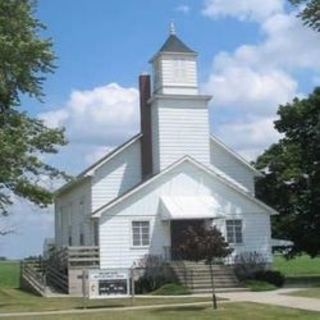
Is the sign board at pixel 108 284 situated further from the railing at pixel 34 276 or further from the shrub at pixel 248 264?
the shrub at pixel 248 264

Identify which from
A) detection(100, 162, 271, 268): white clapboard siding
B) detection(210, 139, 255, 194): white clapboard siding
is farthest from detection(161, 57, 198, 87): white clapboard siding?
detection(100, 162, 271, 268): white clapboard siding

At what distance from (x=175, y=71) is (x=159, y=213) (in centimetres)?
802

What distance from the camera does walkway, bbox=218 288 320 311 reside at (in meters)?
26.4

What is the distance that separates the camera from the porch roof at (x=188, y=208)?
132 ft

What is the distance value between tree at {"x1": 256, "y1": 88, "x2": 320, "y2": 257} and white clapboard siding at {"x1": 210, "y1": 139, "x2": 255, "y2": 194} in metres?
1.72

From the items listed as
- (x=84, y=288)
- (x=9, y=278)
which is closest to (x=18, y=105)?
(x=84, y=288)

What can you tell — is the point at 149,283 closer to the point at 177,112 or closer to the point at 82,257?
the point at 82,257

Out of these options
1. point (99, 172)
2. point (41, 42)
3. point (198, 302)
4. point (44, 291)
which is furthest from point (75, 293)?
point (41, 42)

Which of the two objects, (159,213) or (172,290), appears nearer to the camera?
(172,290)

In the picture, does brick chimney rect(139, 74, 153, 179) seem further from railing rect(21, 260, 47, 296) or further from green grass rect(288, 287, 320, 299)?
green grass rect(288, 287, 320, 299)

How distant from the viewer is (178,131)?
4341cm

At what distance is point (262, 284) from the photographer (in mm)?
38156

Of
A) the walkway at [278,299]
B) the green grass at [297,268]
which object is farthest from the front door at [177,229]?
the green grass at [297,268]

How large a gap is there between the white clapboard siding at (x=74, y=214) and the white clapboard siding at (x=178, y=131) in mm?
4412
